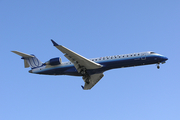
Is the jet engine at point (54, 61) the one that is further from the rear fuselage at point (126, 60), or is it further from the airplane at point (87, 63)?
the rear fuselage at point (126, 60)

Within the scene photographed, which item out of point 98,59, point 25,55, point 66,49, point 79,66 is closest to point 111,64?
point 98,59

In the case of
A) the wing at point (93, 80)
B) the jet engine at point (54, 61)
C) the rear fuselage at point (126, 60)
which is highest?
the jet engine at point (54, 61)

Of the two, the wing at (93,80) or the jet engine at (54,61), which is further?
the wing at (93,80)

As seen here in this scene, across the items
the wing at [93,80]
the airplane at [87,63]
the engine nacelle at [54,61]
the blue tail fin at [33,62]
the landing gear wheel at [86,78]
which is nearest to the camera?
the airplane at [87,63]

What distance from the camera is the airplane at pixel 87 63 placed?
27812 mm

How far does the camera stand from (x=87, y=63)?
2816 centimetres

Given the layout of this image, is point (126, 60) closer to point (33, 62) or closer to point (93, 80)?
point (93, 80)

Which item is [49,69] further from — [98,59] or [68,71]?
[98,59]

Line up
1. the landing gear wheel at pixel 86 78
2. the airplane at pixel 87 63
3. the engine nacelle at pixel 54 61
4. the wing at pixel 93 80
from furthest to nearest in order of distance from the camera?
1. the wing at pixel 93 80
2. the landing gear wheel at pixel 86 78
3. the engine nacelle at pixel 54 61
4. the airplane at pixel 87 63

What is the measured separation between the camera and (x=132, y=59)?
91.2ft

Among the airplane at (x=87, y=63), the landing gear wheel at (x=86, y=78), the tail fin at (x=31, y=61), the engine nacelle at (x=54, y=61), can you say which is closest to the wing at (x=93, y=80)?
the airplane at (x=87, y=63)

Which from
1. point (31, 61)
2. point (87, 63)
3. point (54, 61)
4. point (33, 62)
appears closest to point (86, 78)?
point (87, 63)

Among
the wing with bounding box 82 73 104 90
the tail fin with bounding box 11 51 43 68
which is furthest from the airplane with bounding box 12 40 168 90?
the wing with bounding box 82 73 104 90

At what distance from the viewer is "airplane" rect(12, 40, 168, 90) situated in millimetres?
27812
